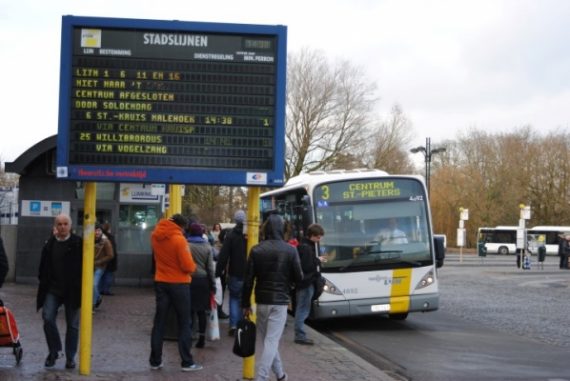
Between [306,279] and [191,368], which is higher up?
[306,279]

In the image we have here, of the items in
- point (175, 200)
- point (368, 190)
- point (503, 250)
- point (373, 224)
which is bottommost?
point (503, 250)

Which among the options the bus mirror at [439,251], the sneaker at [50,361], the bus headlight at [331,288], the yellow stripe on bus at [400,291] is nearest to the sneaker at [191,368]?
A: the sneaker at [50,361]

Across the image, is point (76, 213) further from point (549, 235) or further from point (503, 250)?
point (503, 250)

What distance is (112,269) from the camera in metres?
17.4

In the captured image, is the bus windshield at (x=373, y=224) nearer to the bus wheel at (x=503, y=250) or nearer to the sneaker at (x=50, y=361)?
the sneaker at (x=50, y=361)

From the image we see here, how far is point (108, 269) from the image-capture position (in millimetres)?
17422

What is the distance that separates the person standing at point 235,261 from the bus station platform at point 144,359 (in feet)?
1.73

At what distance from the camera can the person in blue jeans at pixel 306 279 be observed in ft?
39.2

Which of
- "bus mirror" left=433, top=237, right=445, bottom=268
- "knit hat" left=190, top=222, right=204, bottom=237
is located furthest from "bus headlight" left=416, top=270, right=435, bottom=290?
"knit hat" left=190, top=222, right=204, bottom=237

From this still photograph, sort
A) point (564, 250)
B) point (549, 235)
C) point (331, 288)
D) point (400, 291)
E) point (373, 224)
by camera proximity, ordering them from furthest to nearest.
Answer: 1. point (549, 235)
2. point (564, 250)
3. point (373, 224)
4. point (400, 291)
5. point (331, 288)

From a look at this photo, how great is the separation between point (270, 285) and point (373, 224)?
7.44 meters

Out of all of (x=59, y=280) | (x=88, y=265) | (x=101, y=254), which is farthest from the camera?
(x=101, y=254)

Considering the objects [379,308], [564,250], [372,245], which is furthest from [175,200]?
[564,250]

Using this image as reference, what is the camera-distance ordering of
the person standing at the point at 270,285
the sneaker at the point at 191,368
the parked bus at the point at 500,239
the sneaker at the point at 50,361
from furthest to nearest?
1. the parked bus at the point at 500,239
2. the sneaker at the point at 191,368
3. the sneaker at the point at 50,361
4. the person standing at the point at 270,285
